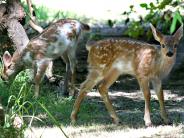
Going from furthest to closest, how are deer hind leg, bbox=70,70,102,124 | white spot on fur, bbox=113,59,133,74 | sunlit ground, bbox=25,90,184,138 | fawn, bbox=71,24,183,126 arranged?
white spot on fur, bbox=113,59,133,74, deer hind leg, bbox=70,70,102,124, fawn, bbox=71,24,183,126, sunlit ground, bbox=25,90,184,138

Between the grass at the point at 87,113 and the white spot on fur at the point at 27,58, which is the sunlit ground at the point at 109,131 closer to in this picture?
the grass at the point at 87,113

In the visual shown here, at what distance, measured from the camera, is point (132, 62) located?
8.36m

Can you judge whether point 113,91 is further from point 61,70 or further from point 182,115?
point 182,115

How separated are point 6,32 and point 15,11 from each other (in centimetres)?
46

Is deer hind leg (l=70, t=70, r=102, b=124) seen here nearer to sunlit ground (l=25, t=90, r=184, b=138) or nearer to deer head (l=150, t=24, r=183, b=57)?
sunlit ground (l=25, t=90, r=184, b=138)

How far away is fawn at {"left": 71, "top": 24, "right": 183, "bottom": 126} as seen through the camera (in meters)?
8.15

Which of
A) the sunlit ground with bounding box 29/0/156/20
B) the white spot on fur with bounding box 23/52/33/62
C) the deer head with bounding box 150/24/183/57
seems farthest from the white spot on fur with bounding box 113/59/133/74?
the sunlit ground with bounding box 29/0/156/20

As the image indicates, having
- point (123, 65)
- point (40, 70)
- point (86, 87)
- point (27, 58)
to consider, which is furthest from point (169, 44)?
point (27, 58)

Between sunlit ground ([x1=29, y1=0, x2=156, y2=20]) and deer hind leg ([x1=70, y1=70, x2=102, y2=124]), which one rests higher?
deer hind leg ([x1=70, y1=70, x2=102, y2=124])

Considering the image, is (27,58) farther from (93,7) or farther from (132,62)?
(93,7)

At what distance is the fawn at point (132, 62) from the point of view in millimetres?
8148

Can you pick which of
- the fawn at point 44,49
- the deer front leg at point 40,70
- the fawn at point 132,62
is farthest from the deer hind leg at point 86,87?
the fawn at point 44,49

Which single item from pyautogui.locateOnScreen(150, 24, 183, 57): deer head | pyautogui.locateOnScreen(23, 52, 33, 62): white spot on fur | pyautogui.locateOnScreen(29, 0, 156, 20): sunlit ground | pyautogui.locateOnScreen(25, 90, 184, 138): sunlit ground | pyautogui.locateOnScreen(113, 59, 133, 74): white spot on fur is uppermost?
pyautogui.locateOnScreen(150, 24, 183, 57): deer head

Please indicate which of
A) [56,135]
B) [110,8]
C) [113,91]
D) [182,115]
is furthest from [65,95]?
[110,8]
